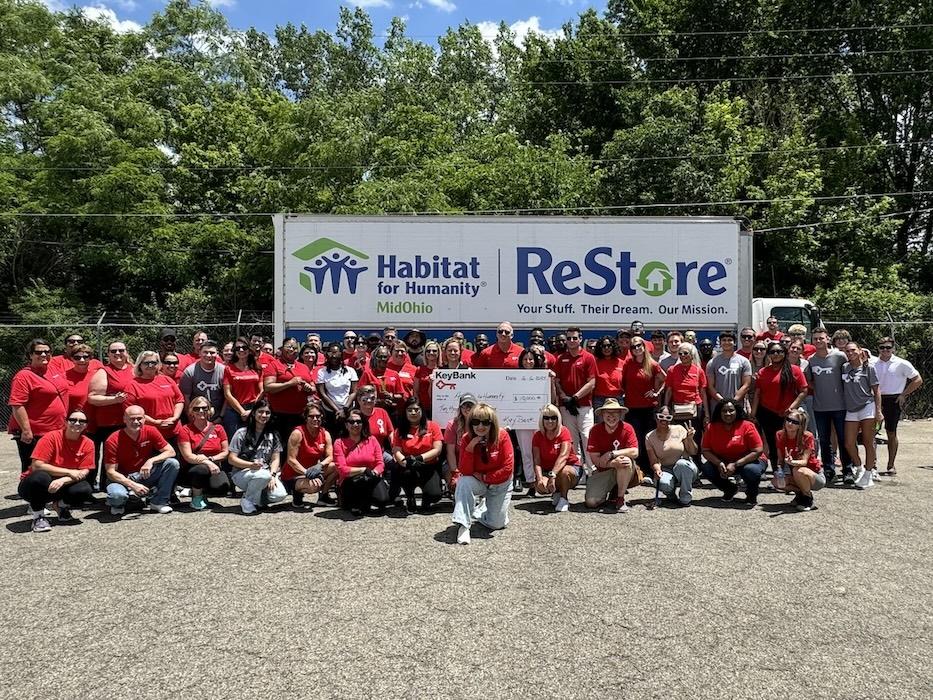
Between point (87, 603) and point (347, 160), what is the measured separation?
19.8 m

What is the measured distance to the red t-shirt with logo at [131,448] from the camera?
742 centimetres

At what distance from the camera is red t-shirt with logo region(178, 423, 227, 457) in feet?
25.6

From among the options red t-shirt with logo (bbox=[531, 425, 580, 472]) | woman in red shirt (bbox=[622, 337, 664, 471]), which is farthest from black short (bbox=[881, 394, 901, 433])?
red t-shirt with logo (bbox=[531, 425, 580, 472])

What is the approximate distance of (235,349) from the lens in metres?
8.63

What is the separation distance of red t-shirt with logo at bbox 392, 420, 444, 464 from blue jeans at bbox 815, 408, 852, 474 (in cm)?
482

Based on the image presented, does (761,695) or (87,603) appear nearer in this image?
(761,695)

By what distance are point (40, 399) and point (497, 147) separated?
68.0ft

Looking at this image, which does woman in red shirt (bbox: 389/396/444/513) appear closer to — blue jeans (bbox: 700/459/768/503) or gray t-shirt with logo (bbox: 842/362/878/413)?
blue jeans (bbox: 700/459/768/503)

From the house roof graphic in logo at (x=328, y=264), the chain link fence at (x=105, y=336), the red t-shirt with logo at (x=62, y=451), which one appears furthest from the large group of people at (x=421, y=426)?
the chain link fence at (x=105, y=336)

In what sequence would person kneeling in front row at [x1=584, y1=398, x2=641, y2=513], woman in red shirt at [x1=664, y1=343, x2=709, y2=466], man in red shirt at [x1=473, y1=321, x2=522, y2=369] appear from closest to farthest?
person kneeling in front row at [x1=584, y1=398, x2=641, y2=513], woman in red shirt at [x1=664, y1=343, x2=709, y2=466], man in red shirt at [x1=473, y1=321, x2=522, y2=369]

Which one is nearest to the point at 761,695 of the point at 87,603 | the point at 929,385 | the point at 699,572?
the point at 699,572

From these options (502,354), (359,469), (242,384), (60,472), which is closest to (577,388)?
A: (502,354)

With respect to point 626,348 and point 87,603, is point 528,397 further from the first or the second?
point 87,603

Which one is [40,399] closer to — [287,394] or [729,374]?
[287,394]
